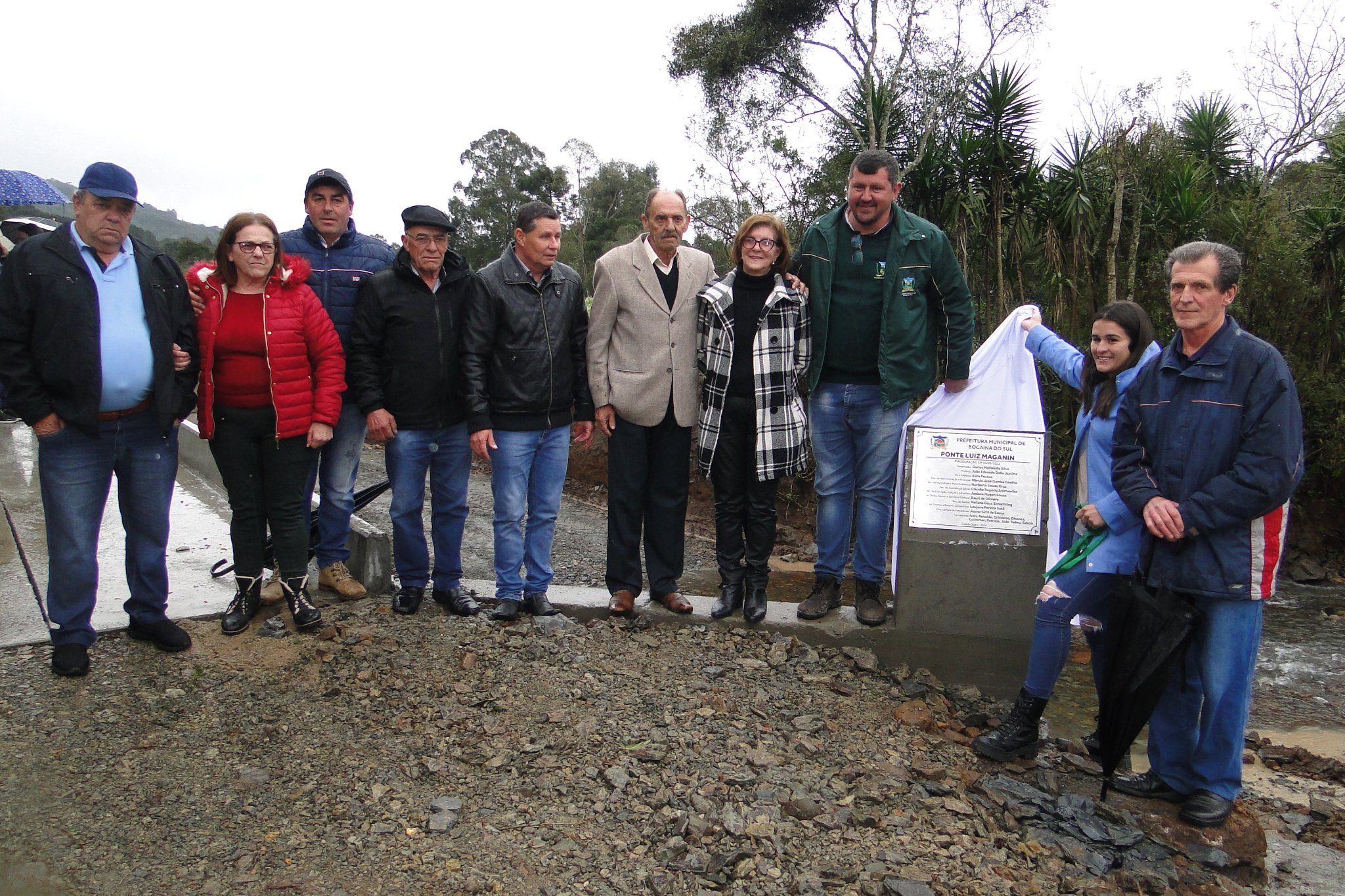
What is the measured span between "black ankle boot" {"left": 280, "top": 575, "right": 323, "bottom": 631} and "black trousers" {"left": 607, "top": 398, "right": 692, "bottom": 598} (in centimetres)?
148

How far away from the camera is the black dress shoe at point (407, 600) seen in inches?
184

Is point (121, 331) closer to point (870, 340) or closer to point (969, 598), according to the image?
point (870, 340)

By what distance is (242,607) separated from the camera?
4297 mm

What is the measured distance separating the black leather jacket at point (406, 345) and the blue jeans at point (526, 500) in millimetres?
330

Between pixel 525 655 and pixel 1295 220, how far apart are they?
31.7ft

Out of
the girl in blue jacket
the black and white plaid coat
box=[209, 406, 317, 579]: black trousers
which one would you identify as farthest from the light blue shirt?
the girl in blue jacket

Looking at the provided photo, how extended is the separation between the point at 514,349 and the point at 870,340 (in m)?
1.78

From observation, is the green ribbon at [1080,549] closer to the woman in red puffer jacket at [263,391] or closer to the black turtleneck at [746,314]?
the black turtleneck at [746,314]

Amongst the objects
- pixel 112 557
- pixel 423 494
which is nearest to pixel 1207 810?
pixel 423 494

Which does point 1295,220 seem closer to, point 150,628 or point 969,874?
point 969,874

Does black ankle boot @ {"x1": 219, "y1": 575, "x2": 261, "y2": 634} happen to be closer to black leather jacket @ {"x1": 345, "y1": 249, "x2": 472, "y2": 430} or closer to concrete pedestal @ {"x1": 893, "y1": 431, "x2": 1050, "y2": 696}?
black leather jacket @ {"x1": 345, "y1": 249, "x2": 472, "y2": 430}

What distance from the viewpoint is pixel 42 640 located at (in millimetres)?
4035

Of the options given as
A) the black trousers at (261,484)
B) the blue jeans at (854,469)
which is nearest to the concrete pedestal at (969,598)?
the blue jeans at (854,469)

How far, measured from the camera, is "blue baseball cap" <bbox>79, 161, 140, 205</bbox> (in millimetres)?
3656
